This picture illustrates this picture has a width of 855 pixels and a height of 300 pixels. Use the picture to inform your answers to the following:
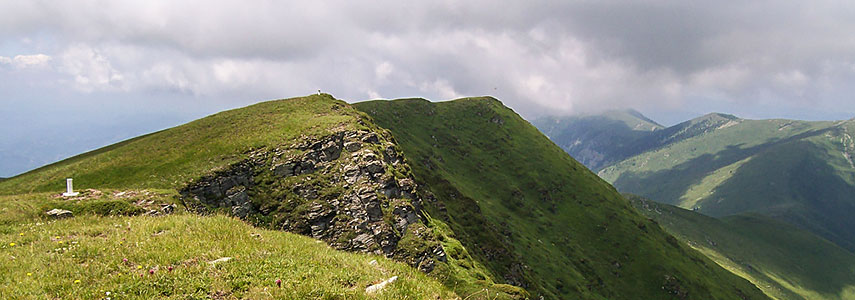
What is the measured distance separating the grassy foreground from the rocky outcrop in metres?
23.6

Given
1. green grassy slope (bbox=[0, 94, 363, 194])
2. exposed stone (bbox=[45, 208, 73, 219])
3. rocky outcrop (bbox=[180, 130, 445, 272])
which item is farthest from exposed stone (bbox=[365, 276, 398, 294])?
green grassy slope (bbox=[0, 94, 363, 194])

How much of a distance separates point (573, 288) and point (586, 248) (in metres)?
44.1

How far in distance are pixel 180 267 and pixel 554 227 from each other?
159 m

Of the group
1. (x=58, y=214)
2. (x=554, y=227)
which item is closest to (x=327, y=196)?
(x=58, y=214)

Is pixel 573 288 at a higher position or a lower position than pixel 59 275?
lower

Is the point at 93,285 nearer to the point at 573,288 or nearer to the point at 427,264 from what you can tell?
the point at 427,264

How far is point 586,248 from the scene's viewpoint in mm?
152000

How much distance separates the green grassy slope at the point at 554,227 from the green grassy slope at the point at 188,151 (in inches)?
1755

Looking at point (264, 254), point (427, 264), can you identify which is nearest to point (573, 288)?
point (427, 264)

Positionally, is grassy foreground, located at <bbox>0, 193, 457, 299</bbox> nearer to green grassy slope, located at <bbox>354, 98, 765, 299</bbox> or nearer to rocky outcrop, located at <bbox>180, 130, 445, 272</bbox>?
rocky outcrop, located at <bbox>180, 130, 445, 272</bbox>

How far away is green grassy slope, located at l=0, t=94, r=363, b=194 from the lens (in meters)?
43.2

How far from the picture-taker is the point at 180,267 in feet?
36.4

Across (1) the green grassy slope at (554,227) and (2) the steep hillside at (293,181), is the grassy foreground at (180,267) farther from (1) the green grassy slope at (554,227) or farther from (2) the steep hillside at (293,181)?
(1) the green grassy slope at (554,227)

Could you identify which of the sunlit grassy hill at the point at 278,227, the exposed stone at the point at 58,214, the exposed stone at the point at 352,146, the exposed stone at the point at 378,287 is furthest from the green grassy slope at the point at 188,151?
the exposed stone at the point at 378,287
